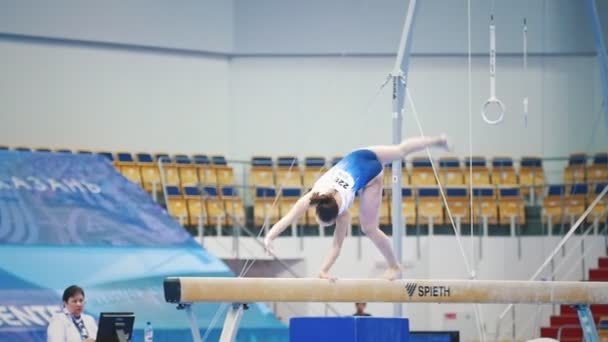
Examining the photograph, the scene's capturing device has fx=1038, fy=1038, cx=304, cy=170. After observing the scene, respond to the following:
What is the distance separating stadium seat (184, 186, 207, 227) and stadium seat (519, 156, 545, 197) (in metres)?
5.70

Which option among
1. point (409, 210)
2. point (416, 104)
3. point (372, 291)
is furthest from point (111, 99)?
point (372, 291)

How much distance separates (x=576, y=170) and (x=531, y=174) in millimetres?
800

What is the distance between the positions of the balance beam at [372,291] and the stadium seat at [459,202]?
801 cm

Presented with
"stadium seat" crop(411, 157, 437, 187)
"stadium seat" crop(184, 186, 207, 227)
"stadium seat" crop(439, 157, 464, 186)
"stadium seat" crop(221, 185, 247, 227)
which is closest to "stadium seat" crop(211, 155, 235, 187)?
"stadium seat" crop(221, 185, 247, 227)

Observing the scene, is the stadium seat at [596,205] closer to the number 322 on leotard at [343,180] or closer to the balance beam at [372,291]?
the balance beam at [372,291]

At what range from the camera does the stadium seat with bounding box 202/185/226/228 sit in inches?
664

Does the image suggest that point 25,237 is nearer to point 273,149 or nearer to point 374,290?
point 374,290

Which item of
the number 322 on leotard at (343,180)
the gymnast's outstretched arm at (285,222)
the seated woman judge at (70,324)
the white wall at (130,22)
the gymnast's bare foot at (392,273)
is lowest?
the seated woman judge at (70,324)

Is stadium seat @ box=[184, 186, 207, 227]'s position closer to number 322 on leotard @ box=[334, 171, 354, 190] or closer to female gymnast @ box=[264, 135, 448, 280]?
female gymnast @ box=[264, 135, 448, 280]

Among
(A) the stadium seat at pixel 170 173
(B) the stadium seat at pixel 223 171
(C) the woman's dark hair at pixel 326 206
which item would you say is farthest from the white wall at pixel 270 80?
(C) the woman's dark hair at pixel 326 206

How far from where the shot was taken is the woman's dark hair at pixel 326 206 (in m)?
8.17

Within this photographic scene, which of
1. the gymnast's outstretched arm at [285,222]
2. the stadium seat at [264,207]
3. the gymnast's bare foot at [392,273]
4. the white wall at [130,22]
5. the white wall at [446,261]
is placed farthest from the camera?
the white wall at [130,22]

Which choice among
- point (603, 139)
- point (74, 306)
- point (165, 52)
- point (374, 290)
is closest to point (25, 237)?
point (74, 306)

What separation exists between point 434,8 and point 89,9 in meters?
6.47
